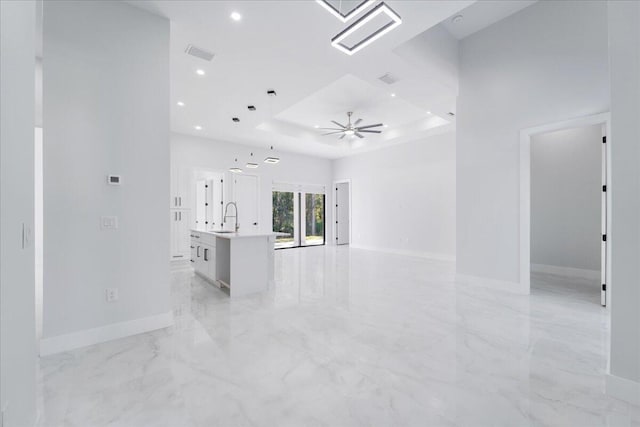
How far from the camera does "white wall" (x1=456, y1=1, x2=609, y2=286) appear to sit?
3.70 metres

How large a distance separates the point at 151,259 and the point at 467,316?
11.4 ft

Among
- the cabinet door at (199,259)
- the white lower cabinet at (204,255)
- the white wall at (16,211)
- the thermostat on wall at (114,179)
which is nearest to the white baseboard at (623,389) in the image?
the white wall at (16,211)

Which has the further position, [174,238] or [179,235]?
[179,235]

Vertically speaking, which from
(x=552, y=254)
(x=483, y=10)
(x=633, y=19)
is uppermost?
(x=483, y=10)

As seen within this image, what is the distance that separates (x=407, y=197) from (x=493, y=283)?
414cm

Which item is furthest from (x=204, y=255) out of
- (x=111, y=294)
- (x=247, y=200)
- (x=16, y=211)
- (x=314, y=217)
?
(x=314, y=217)

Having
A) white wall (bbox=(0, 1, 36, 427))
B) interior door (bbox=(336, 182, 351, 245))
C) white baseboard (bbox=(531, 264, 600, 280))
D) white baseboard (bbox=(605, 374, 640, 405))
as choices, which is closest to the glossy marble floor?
white baseboard (bbox=(605, 374, 640, 405))

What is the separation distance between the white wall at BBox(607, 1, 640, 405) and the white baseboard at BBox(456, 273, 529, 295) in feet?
8.08

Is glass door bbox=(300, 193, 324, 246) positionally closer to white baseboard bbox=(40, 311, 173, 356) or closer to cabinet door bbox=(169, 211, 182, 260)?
cabinet door bbox=(169, 211, 182, 260)

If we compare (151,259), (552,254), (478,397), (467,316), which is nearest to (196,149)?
(151,259)

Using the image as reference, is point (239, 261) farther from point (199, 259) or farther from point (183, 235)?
point (183, 235)

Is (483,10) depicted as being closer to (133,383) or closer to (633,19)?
(633,19)

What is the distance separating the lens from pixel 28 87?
1393 millimetres

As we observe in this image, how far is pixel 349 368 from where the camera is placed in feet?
7.27
